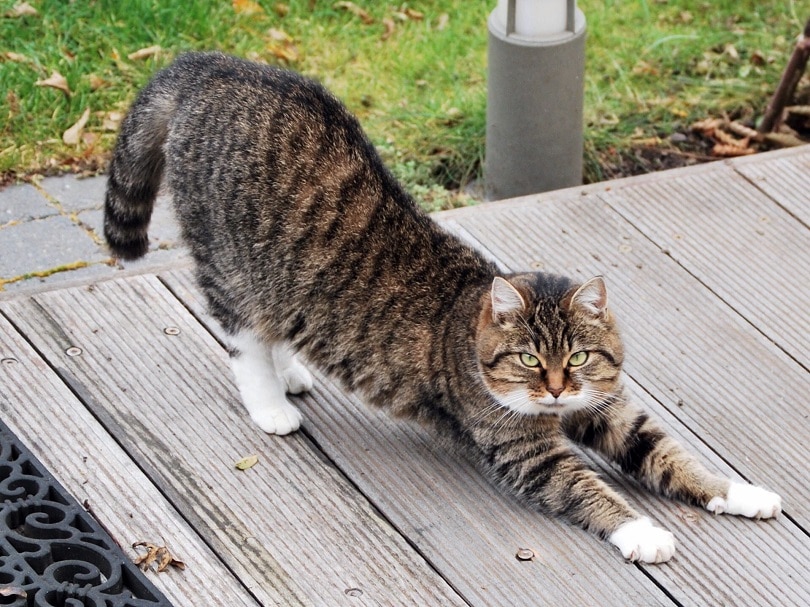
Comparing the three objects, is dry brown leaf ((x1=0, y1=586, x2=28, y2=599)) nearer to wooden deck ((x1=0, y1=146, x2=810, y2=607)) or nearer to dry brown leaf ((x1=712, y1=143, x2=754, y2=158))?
wooden deck ((x1=0, y1=146, x2=810, y2=607))

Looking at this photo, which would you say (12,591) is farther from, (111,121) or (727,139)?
(727,139)

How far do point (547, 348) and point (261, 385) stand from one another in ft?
2.76

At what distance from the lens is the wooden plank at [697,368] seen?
3125mm

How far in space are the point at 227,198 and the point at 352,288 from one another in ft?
1.40

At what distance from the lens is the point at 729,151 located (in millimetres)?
5211

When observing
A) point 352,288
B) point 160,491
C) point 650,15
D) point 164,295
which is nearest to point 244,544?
point 160,491

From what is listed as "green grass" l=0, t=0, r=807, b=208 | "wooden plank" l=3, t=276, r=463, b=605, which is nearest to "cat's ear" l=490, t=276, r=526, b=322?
"wooden plank" l=3, t=276, r=463, b=605

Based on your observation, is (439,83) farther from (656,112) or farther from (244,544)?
(244,544)

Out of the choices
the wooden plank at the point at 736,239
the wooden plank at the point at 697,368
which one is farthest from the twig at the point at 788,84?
the wooden plank at the point at 697,368

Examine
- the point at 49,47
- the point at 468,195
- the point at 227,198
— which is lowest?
the point at 468,195

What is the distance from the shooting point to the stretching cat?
324cm

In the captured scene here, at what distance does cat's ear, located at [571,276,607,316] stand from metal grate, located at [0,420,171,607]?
1275mm

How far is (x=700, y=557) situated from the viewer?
3137 millimetres

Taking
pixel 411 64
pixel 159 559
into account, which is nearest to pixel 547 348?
pixel 159 559
